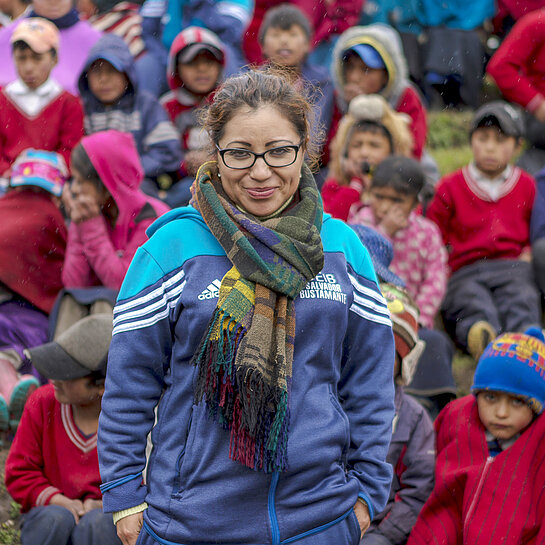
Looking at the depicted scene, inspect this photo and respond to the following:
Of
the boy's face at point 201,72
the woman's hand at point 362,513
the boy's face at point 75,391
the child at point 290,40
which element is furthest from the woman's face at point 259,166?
the child at point 290,40

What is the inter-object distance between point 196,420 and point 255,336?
30cm

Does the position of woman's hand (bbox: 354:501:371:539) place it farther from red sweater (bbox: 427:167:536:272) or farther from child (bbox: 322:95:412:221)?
red sweater (bbox: 427:167:536:272)

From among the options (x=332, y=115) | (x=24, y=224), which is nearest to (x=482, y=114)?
(x=332, y=115)

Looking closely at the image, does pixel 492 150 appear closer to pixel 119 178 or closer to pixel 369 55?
pixel 369 55

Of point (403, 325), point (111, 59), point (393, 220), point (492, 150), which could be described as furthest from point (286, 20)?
Answer: point (403, 325)

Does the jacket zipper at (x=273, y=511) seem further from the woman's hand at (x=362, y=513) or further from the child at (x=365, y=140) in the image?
the child at (x=365, y=140)

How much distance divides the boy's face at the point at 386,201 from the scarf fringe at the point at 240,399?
305cm

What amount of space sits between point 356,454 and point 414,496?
1.25 metres

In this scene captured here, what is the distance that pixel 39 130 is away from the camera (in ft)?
20.6

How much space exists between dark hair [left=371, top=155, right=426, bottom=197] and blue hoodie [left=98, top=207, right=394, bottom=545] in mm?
2773

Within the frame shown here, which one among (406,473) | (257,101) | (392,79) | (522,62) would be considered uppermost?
(522,62)

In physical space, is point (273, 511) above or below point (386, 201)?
below

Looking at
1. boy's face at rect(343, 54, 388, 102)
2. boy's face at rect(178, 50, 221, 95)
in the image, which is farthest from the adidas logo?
boy's face at rect(178, 50, 221, 95)

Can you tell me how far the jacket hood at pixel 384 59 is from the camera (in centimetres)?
686
